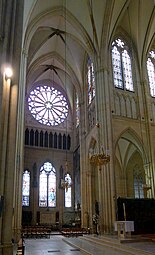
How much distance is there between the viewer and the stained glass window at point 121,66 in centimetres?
2168

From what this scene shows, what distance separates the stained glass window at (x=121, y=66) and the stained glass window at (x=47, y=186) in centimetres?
1275

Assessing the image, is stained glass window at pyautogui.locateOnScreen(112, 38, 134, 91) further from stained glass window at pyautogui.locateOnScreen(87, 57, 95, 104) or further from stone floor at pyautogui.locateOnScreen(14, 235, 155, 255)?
stone floor at pyautogui.locateOnScreen(14, 235, 155, 255)

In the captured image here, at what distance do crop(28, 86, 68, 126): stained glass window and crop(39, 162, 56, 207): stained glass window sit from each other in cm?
520

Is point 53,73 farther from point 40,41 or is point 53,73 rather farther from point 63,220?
point 63,220

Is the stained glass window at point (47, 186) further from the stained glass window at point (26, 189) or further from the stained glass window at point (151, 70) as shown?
the stained glass window at point (151, 70)

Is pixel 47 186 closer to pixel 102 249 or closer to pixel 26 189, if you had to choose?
pixel 26 189

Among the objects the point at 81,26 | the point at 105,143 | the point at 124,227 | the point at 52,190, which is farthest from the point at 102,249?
the point at 52,190

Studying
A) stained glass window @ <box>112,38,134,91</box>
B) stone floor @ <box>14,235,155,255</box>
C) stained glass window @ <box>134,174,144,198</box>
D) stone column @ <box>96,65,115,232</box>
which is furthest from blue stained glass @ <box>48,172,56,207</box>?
stone floor @ <box>14,235,155,255</box>

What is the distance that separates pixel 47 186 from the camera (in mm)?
28250

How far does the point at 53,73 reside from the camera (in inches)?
1215

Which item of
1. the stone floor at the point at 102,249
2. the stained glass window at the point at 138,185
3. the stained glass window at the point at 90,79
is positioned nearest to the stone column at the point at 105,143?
the stone floor at the point at 102,249

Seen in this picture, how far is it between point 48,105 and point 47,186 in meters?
9.46

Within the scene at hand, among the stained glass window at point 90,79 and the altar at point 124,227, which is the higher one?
the stained glass window at point 90,79

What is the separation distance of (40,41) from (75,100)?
8.72 meters
